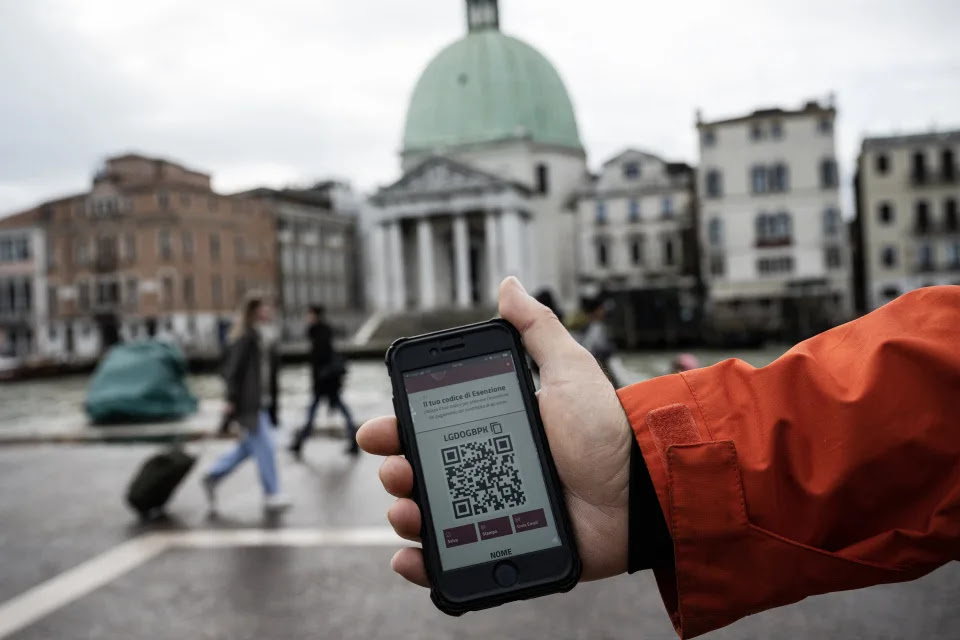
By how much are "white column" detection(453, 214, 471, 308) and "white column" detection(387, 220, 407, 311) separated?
3565mm

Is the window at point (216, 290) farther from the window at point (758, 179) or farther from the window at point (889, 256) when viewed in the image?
the window at point (889, 256)

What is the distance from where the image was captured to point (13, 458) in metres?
10.5

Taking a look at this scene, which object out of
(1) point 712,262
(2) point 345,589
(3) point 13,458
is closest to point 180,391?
(3) point 13,458

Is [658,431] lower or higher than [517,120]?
lower

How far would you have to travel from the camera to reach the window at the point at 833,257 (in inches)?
1804

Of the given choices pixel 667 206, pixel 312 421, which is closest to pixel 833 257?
pixel 667 206

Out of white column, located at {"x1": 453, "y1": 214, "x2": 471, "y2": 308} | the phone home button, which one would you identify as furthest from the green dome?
the phone home button

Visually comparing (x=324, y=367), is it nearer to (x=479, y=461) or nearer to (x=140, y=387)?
(x=140, y=387)

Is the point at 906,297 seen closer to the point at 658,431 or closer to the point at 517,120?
the point at 658,431

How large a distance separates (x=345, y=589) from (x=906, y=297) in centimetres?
395

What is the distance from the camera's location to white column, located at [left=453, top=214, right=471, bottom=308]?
5169 cm

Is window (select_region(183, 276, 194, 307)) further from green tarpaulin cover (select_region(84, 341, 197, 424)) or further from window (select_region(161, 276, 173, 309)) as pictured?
green tarpaulin cover (select_region(84, 341, 197, 424))

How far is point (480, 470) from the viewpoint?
5.83ft

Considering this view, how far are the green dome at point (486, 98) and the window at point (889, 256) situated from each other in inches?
836
